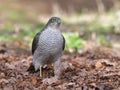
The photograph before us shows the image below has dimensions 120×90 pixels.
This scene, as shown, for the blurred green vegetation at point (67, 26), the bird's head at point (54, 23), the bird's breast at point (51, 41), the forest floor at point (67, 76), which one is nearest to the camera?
the forest floor at point (67, 76)

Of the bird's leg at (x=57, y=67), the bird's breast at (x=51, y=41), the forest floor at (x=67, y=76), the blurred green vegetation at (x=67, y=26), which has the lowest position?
the forest floor at (x=67, y=76)

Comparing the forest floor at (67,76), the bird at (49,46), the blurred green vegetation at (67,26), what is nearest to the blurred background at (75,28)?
the blurred green vegetation at (67,26)

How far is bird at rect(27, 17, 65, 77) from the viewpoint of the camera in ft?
26.0

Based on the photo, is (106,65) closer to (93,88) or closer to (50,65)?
(50,65)

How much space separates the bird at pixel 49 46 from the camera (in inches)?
311

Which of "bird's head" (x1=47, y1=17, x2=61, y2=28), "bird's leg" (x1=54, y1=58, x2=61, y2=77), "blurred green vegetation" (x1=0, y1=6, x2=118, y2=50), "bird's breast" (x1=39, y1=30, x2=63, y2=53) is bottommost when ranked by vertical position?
"bird's leg" (x1=54, y1=58, x2=61, y2=77)

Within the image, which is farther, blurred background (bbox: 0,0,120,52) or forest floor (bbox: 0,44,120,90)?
blurred background (bbox: 0,0,120,52)

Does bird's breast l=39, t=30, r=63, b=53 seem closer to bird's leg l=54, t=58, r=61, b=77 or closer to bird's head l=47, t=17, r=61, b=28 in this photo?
bird's head l=47, t=17, r=61, b=28

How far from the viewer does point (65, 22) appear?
18.9 meters

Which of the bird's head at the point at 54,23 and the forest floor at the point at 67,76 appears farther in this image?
the bird's head at the point at 54,23

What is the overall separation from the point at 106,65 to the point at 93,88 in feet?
5.61

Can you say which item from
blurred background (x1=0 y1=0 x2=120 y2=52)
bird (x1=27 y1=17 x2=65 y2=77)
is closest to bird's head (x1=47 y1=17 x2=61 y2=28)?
bird (x1=27 y1=17 x2=65 y2=77)

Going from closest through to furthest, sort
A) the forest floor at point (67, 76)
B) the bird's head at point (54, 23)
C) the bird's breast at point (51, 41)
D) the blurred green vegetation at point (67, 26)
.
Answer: the forest floor at point (67, 76) < the bird's breast at point (51, 41) < the bird's head at point (54, 23) < the blurred green vegetation at point (67, 26)

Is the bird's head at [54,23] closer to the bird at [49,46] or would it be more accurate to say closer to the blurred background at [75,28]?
the bird at [49,46]
